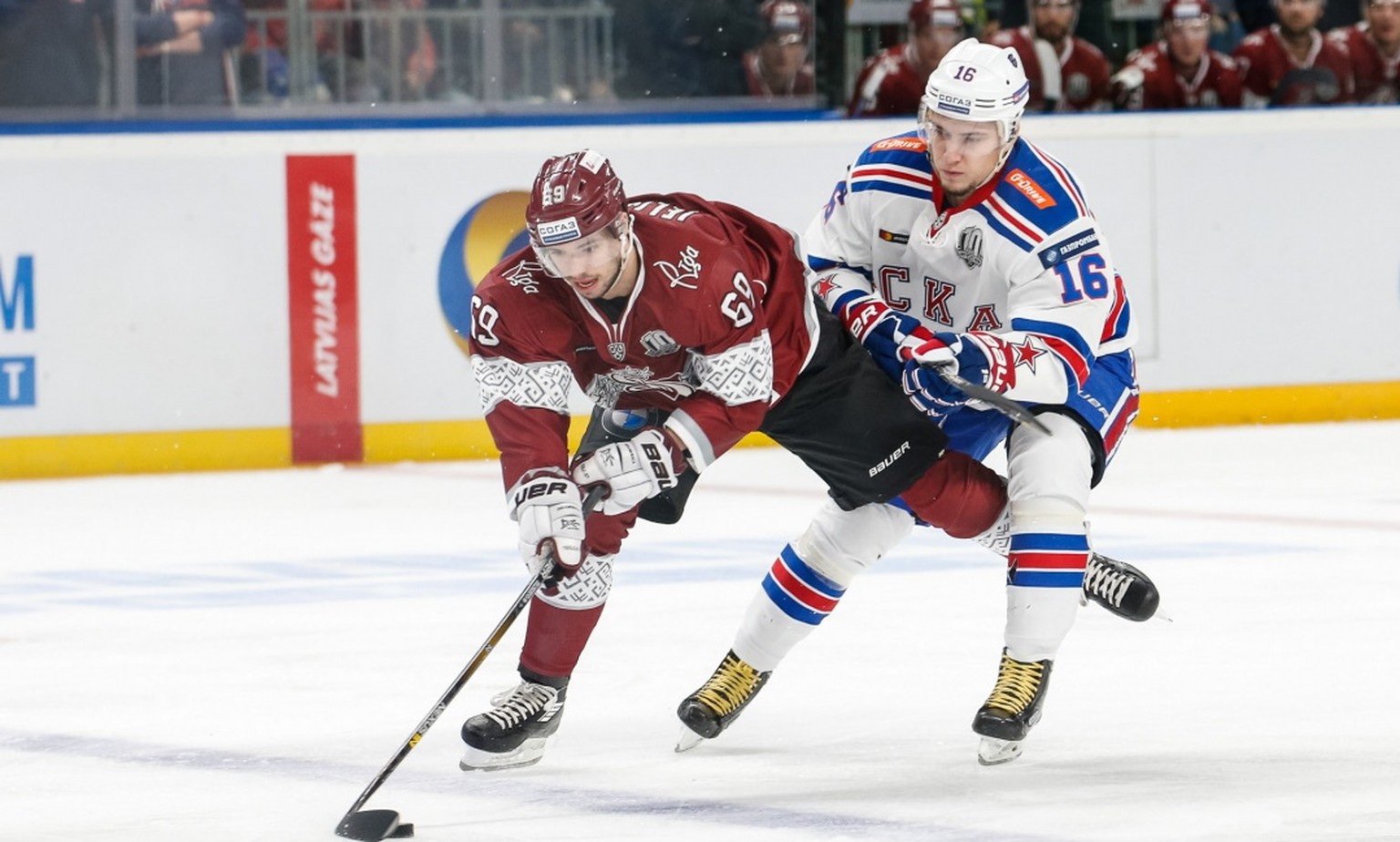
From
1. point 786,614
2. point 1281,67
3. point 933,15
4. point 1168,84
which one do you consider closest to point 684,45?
point 933,15

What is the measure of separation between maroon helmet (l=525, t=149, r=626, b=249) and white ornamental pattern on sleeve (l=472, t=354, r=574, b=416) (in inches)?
7.7

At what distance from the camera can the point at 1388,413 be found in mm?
8656

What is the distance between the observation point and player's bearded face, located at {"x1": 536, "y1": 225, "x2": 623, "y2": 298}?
11.0 ft

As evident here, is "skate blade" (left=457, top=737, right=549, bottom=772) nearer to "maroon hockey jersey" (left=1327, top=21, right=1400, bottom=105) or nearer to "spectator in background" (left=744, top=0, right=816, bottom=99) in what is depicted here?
"spectator in background" (left=744, top=0, right=816, bottom=99)

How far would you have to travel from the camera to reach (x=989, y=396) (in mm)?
3641

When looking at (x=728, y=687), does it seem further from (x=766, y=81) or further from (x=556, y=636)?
(x=766, y=81)

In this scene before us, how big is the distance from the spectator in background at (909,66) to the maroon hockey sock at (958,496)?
181 inches

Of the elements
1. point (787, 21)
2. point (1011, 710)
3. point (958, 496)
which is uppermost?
point (787, 21)

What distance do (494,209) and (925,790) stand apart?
192 inches

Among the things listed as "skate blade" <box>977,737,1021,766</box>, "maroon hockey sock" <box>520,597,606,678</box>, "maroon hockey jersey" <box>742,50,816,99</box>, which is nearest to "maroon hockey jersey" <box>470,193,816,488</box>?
"maroon hockey sock" <box>520,597,606,678</box>

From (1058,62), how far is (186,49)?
3196 mm

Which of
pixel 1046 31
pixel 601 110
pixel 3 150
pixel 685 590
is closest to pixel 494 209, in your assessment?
pixel 601 110

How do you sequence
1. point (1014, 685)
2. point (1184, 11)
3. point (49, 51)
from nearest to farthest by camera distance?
point (1014, 685) < point (49, 51) < point (1184, 11)

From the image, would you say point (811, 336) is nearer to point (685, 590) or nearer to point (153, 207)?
point (685, 590)
